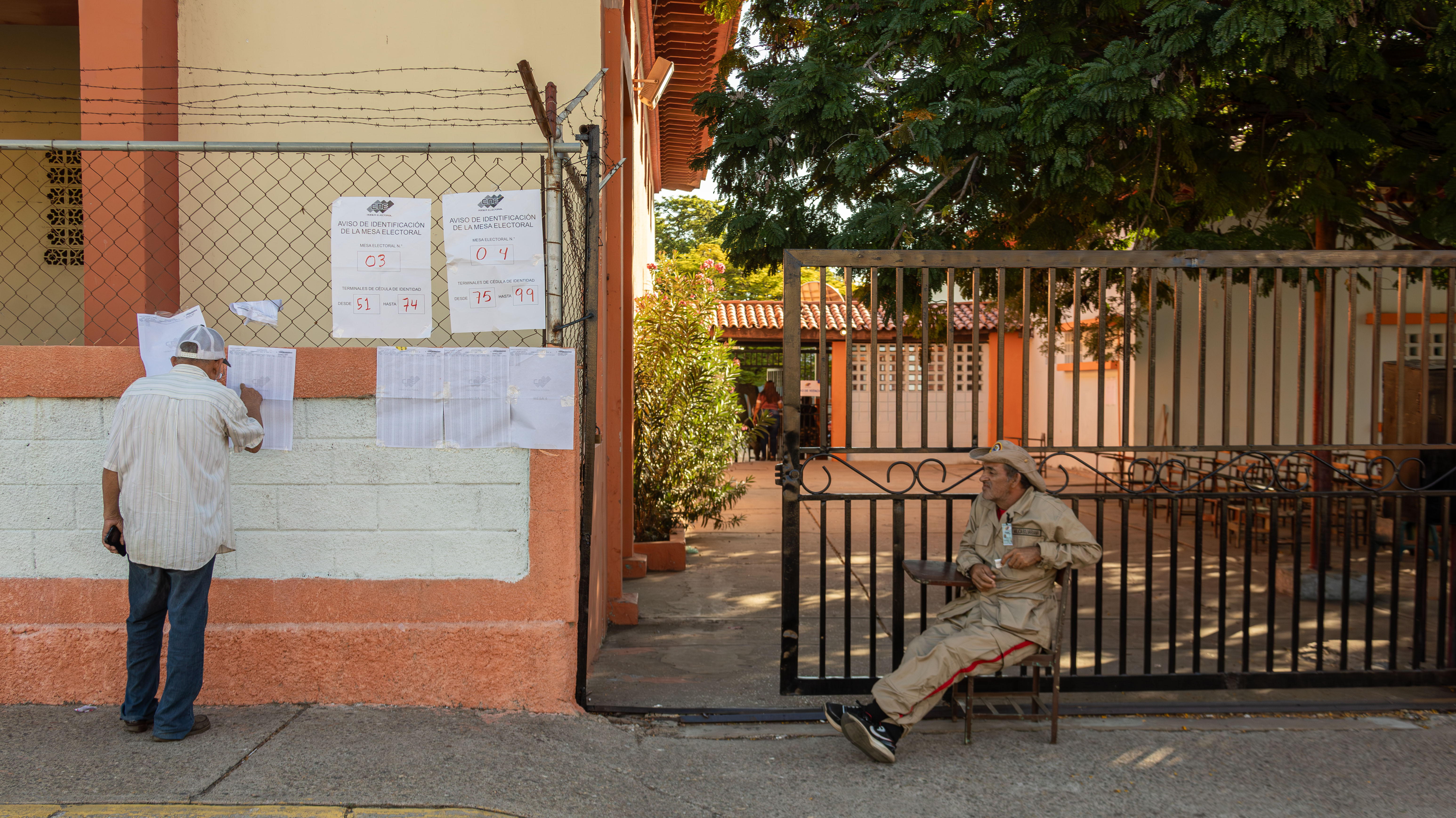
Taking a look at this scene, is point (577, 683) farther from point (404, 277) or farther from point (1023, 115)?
point (1023, 115)

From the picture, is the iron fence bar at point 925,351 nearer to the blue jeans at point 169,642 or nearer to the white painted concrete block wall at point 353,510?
the white painted concrete block wall at point 353,510

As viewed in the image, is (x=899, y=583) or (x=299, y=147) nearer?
(x=299, y=147)

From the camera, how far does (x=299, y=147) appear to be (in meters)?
4.08

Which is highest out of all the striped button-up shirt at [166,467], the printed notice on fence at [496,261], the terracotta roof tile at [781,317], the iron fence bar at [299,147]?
the terracotta roof tile at [781,317]

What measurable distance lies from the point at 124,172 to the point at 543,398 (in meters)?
2.75

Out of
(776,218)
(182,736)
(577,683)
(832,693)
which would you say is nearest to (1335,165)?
(776,218)

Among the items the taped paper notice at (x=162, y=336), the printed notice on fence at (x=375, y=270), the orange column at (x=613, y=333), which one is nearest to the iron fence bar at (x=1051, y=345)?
the orange column at (x=613, y=333)

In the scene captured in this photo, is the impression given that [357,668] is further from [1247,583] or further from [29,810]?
[1247,583]

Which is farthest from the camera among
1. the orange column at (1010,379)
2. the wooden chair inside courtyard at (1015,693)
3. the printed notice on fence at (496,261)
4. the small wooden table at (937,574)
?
the orange column at (1010,379)

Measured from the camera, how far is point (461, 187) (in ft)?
17.3

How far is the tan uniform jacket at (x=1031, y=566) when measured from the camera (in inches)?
151

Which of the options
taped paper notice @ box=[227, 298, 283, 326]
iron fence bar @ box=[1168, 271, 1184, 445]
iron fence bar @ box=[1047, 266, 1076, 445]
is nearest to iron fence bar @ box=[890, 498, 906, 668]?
iron fence bar @ box=[1047, 266, 1076, 445]

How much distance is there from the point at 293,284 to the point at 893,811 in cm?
418

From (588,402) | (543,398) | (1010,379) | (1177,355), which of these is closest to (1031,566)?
(1177,355)
